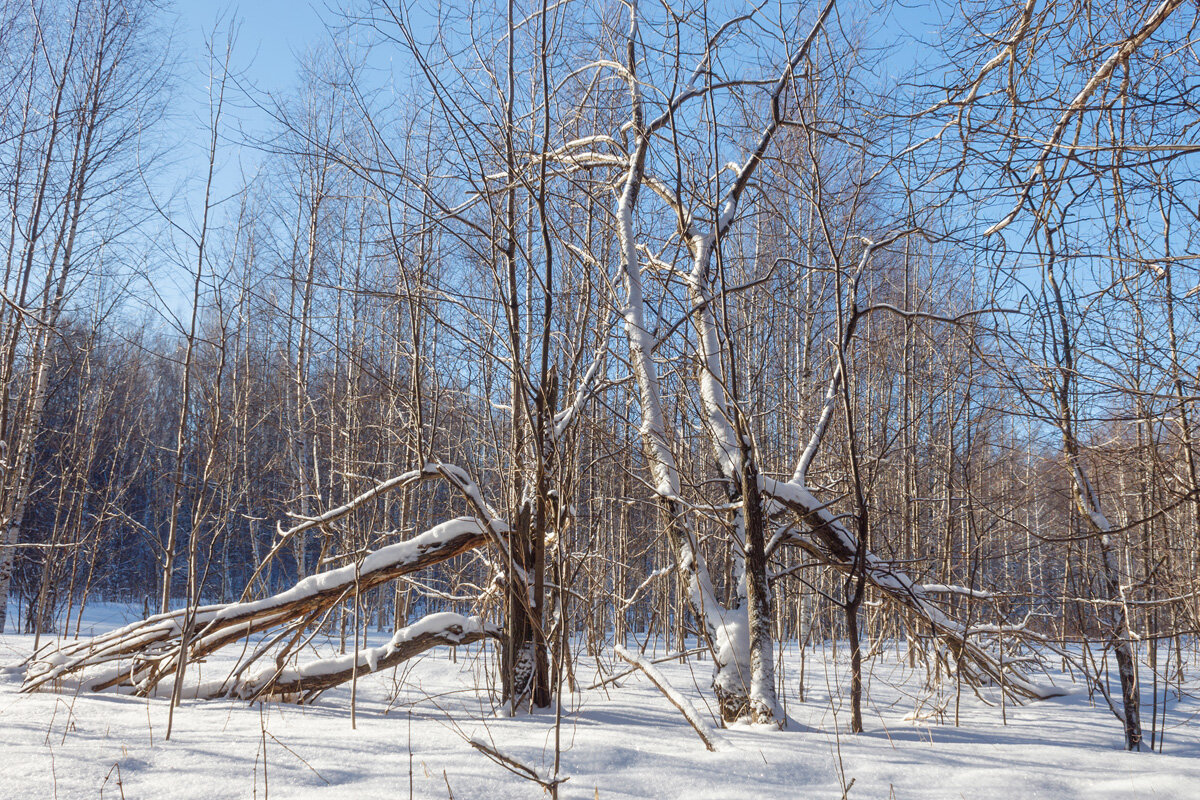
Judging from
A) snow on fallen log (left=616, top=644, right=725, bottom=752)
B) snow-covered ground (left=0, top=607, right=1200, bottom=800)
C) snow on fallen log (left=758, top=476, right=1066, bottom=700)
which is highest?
snow on fallen log (left=758, top=476, right=1066, bottom=700)

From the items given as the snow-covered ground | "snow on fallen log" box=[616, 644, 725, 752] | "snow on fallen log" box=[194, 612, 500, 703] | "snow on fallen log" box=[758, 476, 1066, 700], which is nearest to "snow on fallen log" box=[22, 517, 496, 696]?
"snow on fallen log" box=[194, 612, 500, 703]

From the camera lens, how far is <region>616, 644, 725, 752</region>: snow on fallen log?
2780 millimetres

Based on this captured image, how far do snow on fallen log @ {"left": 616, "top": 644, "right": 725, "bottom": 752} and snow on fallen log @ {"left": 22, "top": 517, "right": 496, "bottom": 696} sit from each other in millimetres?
1202

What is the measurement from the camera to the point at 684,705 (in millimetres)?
3127

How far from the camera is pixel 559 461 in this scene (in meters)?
2.11

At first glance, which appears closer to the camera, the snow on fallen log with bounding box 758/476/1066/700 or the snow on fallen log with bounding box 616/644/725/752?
the snow on fallen log with bounding box 616/644/725/752

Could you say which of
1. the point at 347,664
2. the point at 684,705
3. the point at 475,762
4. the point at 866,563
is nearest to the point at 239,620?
the point at 347,664

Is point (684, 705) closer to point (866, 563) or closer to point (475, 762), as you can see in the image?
point (475, 762)

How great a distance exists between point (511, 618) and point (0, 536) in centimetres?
474

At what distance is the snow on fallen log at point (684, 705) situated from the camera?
9.12 ft

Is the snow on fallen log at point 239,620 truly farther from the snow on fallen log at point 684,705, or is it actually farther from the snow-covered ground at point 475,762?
the snow on fallen log at point 684,705

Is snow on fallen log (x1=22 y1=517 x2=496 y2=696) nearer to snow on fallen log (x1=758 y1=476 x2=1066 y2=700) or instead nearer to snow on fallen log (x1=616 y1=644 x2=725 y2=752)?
snow on fallen log (x1=616 y1=644 x2=725 y2=752)

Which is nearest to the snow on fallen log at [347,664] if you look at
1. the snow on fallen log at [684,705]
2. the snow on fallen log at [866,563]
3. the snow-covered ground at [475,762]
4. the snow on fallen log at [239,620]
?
the snow on fallen log at [239,620]

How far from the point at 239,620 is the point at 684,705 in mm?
2841
